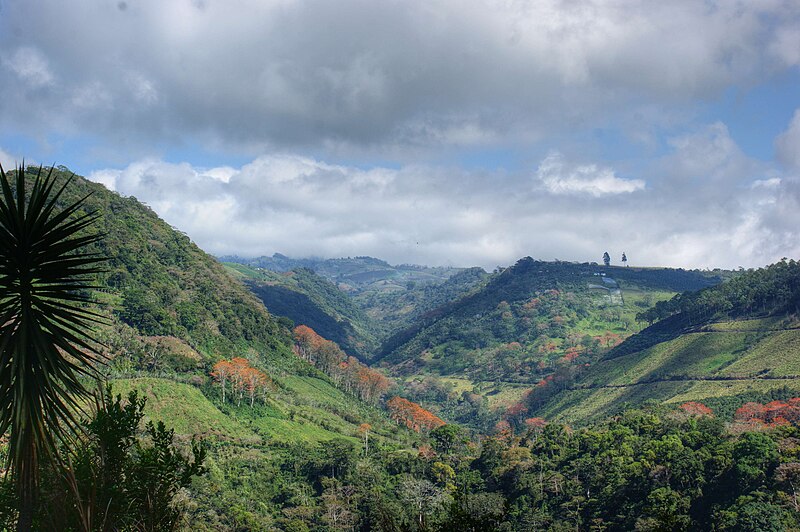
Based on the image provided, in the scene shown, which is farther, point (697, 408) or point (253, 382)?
point (697, 408)

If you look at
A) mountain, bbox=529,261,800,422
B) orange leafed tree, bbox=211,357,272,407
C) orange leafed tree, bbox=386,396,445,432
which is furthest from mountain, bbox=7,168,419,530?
mountain, bbox=529,261,800,422

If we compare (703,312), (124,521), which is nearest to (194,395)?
(124,521)

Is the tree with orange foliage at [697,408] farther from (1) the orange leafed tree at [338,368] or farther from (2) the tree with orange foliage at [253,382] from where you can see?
(1) the orange leafed tree at [338,368]

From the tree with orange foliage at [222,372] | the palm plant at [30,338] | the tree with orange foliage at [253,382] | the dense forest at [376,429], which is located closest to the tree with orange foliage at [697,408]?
the dense forest at [376,429]

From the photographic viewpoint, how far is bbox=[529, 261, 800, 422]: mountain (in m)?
109

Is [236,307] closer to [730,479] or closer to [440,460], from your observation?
[440,460]

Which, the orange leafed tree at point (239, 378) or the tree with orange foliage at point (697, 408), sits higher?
the orange leafed tree at point (239, 378)

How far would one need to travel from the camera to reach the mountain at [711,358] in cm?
10862

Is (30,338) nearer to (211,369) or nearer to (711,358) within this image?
(211,369)

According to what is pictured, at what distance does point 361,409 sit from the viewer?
122812mm

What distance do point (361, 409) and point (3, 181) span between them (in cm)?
11634

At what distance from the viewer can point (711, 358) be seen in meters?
124

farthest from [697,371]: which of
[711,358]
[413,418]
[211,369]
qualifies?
[211,369]

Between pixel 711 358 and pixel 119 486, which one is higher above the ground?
pixel 119 486
